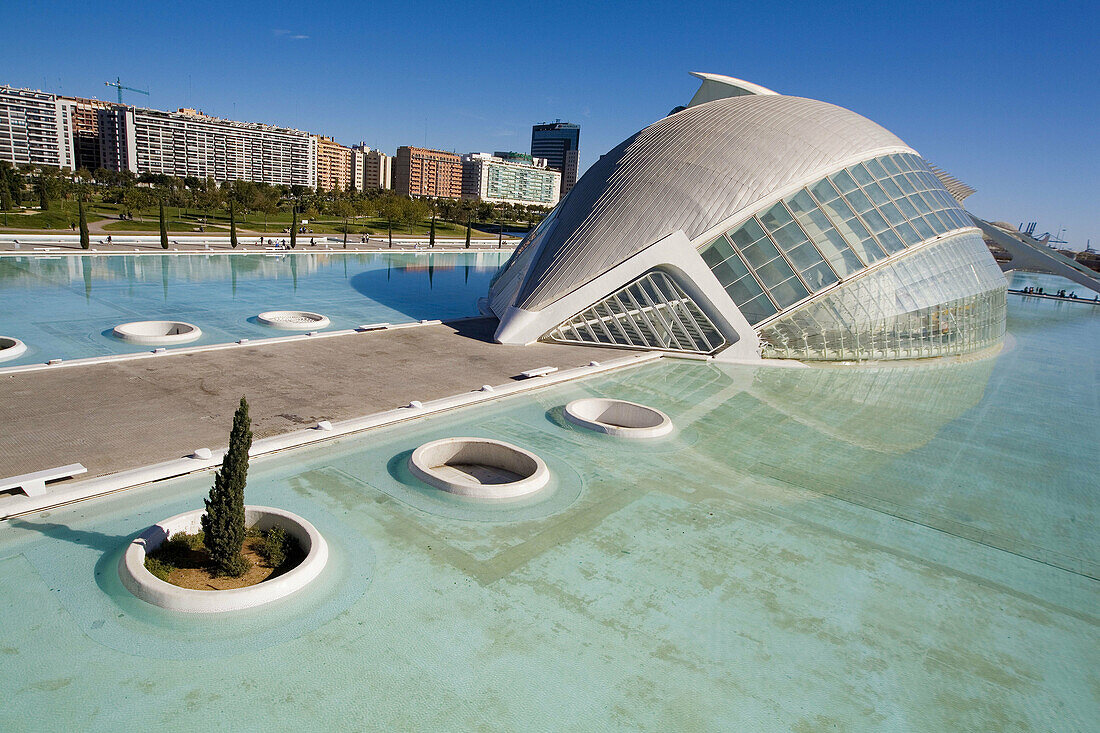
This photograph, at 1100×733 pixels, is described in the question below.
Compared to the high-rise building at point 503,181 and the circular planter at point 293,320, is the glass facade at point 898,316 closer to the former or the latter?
the circular planter at point 293,320

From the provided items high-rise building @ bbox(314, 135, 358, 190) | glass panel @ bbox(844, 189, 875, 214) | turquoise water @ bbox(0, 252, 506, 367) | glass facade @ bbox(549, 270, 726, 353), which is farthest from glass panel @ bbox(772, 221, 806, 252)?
high-rise building @ bbox(314, 135, 358, 190)

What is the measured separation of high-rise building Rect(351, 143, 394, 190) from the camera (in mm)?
A: 177125

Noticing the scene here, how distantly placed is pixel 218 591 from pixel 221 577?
475 mm

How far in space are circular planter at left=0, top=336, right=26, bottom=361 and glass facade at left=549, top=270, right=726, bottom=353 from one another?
12.7 metres

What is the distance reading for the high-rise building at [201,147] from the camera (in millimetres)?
133375

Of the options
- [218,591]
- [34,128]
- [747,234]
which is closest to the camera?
[218,591]

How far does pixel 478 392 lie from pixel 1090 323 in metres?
38.5

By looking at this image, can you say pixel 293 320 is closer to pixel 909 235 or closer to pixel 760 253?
pixel 760 253

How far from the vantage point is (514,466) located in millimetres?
10375

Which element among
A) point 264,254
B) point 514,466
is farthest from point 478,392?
point 264,254

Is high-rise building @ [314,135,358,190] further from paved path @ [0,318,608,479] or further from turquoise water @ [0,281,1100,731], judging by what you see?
turquoise water @ [0,281,1100,731]

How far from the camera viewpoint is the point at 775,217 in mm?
19703

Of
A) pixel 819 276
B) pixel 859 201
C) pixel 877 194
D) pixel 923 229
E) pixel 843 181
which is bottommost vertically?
pixel 819 276

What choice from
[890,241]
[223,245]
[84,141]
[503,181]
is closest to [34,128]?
[84,141]
